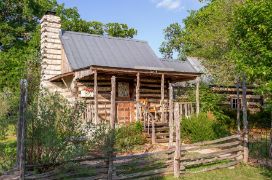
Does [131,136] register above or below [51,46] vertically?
below

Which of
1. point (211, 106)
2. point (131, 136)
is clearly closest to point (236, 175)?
point (131, 136)

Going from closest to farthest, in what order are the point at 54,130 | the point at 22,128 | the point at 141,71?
1. the point at 22,128
2. the point at 54,130
3. the point at 141,71

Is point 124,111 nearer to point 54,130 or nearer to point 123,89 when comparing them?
point 123,89

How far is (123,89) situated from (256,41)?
38.2ft

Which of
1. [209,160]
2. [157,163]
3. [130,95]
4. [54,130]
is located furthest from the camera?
[130,95]

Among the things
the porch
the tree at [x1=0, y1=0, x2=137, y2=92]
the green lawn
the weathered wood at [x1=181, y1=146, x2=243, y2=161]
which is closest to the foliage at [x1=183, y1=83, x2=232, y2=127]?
the porch

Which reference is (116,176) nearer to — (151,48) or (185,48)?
(151,48)

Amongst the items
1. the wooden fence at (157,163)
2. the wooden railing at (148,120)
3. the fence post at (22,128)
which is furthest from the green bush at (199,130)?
the fence post at (22,128)

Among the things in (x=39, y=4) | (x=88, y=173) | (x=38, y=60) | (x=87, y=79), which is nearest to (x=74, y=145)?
(x=88, y=173)

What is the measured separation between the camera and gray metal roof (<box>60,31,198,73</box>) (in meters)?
18.6

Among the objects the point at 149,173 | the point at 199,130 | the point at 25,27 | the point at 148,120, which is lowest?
the point at 149,173

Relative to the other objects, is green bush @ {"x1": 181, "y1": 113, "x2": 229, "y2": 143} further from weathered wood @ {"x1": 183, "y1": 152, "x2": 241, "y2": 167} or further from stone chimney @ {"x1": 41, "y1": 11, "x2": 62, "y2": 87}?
stone chimney @ {"x1": 41, "y1": 11, "x2": 62, "y2": 87}

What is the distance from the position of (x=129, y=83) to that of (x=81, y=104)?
10.5 meters

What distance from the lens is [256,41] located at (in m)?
7.73
